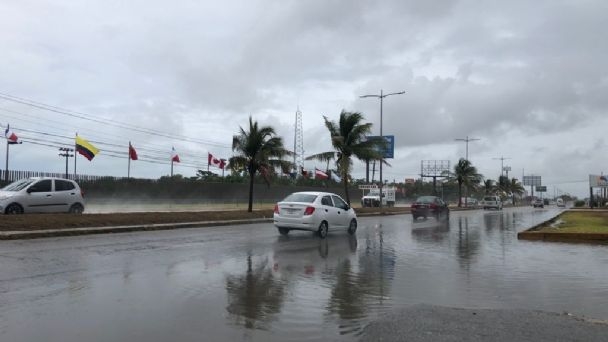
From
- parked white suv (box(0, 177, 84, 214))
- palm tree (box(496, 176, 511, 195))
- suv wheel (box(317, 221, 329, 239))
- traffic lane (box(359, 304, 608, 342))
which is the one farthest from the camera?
palm tree (box(496, 176, 511, 195))

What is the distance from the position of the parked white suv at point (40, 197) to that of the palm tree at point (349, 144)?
63.1 feet

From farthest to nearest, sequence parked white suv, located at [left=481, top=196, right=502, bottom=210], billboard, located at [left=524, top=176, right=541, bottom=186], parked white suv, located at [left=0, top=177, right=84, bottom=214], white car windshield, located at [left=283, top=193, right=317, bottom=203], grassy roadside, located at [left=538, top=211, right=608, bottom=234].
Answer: billboard, located at [left=524, top=176, right=541, bottom=186], parked white suv, located at [left=481, top=196, right=502, bottom=210], grassy roadside, located at [left=538, top=211, right=608, bottom=234], parked white suv, located at [left=0, top=177, right=84, bottom=214], white car windshield, located at [left=283, top=193, right=317, bottom=203]

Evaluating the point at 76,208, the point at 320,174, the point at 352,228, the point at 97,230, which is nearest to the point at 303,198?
the point at 352,228

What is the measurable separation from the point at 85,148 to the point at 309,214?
20.5 m

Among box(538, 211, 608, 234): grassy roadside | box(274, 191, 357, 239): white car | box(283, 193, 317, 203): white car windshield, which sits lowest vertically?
box(538, 211, 608, 234): grassy roadside

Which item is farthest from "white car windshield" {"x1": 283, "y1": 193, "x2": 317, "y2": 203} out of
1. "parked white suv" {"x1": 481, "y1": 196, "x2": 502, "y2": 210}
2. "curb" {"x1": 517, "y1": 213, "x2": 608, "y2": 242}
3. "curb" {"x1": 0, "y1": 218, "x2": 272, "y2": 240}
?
"parked white suv" {"x1": 481, "y1": 196, "x2": 502, "y2": 210}

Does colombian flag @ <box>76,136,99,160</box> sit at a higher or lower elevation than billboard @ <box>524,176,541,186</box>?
lower

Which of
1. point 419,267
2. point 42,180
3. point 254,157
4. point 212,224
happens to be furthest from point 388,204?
point 419,267

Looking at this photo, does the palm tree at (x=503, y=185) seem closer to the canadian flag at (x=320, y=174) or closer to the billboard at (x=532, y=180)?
the billboard at (x=532, y=180)

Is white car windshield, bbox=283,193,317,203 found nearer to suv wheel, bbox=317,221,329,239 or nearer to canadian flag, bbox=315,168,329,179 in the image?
suv wheel, bbox=317,221,329,239

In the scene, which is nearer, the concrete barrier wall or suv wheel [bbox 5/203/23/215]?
suv wheel [bbox 5/203/23/215]

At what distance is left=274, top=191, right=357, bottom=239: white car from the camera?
18062 mm

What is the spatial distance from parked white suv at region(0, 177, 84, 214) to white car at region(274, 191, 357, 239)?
8861mm

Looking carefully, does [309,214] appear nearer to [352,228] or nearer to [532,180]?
[352,228]
